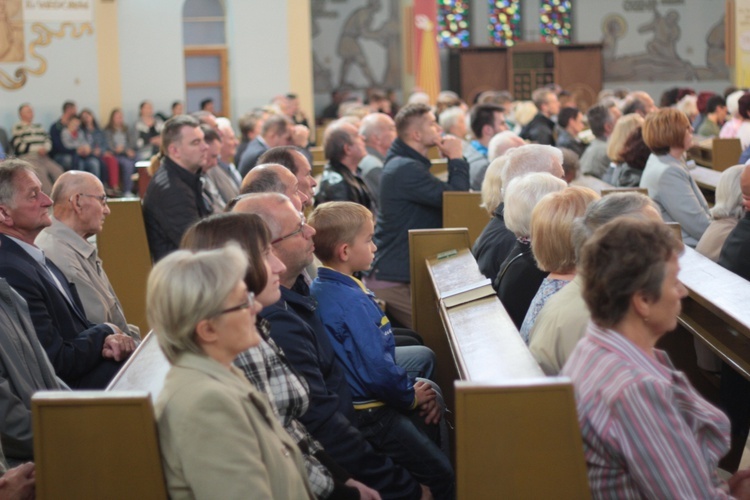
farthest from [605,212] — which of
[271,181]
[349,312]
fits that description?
[271,181]

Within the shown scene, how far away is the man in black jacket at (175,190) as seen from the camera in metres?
6.04

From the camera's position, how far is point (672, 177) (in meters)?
6.00

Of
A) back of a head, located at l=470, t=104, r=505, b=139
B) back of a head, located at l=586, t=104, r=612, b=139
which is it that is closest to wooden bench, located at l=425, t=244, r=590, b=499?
back of a head, located at l=470, t=104, r=505, b=139

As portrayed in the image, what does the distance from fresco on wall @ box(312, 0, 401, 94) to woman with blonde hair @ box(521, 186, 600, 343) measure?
1903 centimetres

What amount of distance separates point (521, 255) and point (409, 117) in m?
2.56

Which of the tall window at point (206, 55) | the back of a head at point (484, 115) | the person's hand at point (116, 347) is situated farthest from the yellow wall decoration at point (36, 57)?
the person's hand at point (116, 347)

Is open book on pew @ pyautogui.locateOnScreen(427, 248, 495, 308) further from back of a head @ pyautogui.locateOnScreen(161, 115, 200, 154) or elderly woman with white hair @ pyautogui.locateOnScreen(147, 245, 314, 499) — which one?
back of a head @ pyautogui.locateOnScreen(161, 115, 200, 154)

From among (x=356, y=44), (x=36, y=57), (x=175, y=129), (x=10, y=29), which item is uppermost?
(x=356, y=44)

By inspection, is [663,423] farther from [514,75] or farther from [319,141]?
[514,75]

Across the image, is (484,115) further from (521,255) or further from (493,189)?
(521,255)

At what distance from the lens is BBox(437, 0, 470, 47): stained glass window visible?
74.4 feet

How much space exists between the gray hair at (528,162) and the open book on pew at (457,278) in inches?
Result: 17.1

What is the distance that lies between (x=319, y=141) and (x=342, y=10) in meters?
6.35

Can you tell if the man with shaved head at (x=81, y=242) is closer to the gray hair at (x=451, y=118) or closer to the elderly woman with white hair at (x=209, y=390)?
the elderly woman with white hair at (x=209, y=390)
